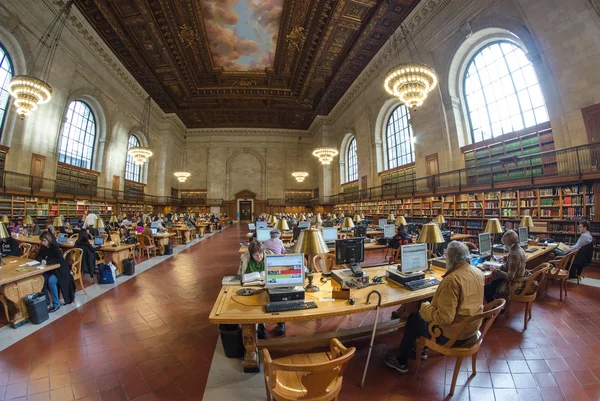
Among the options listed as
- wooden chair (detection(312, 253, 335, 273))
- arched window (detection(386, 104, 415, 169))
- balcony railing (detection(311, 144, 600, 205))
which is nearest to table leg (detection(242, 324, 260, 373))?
wooden chair (detection(312, 253, 335, 273))

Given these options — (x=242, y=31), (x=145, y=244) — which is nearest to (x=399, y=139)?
(x=242, y=31)

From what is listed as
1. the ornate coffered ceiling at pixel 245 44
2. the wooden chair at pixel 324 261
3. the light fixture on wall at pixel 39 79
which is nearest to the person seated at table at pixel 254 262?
the wooden chair at pixel 324 261

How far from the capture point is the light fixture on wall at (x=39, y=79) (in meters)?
7.25

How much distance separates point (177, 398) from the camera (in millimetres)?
1865

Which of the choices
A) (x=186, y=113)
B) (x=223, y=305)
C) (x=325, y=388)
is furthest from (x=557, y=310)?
(x=186, y=113)

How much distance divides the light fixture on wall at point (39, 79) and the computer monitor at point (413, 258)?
1118 cm

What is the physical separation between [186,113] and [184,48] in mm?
9257

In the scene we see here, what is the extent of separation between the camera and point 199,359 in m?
2.38

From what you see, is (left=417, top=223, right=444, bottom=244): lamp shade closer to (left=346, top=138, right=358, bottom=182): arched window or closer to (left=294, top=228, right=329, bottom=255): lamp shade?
(left=294, top=228, right=329, bottom=255): lamp shade

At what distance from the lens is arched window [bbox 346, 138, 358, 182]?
62.7 feet

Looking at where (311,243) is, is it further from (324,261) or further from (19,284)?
(19,284)

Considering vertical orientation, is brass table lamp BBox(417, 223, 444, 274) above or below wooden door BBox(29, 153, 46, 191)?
below

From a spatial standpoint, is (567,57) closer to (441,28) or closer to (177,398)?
(441,28)

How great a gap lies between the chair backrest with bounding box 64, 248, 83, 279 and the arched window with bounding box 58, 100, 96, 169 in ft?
35.6
